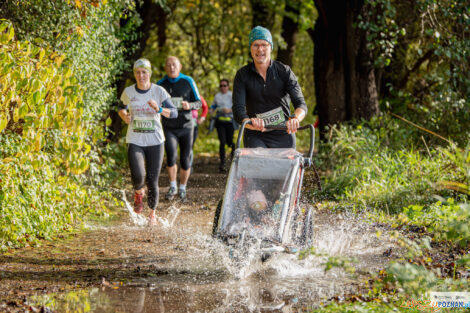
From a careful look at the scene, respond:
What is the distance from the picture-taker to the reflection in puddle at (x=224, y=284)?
480cm

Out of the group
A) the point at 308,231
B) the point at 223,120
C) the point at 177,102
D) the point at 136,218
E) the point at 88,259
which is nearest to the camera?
the point at 308,231

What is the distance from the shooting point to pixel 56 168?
7.78 m

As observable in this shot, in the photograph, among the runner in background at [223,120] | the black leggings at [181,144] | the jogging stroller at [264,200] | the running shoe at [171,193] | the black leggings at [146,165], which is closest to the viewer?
the jogging stroller at [264,200]

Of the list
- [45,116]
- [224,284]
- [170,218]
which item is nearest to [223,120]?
[170,218]

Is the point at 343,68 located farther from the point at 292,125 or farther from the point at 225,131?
the point at 292,125

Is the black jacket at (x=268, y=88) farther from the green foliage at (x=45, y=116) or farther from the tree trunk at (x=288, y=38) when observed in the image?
the tree trunk at (x=288, y=38)

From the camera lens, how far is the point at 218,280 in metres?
5.57

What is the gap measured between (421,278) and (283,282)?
5.81ft

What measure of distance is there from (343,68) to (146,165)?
19.5 ft

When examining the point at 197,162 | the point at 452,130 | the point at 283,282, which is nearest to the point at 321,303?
the point at 283,282

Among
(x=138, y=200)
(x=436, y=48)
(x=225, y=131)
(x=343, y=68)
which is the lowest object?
(x=138, y=200)

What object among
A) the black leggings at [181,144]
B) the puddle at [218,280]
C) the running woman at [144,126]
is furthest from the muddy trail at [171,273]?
the black leggings at [181,144]

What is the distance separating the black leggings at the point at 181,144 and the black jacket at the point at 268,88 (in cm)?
364

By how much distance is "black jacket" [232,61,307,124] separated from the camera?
6426mm
